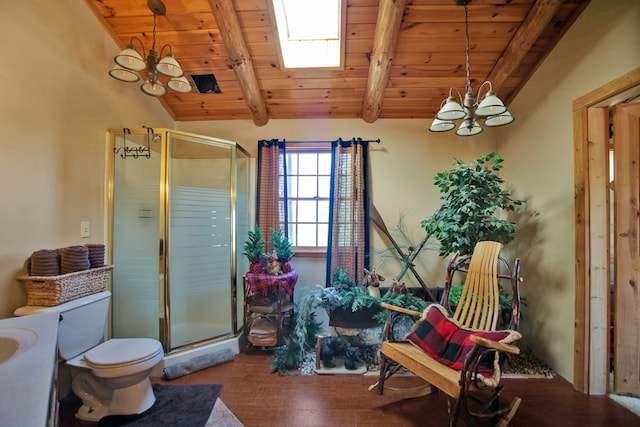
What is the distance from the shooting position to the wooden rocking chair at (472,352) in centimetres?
144

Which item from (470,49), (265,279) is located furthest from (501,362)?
(470,49)

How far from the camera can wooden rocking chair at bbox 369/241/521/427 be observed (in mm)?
1438

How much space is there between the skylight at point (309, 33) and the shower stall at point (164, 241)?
1.18 m

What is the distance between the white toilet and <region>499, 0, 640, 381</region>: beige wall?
3016mm

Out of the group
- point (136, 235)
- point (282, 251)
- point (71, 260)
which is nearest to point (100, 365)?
point (71, 260)

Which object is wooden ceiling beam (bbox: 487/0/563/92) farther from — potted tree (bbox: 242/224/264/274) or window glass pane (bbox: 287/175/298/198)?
potted tree (bbox: 242/224/264/274)

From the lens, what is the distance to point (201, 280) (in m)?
2.59

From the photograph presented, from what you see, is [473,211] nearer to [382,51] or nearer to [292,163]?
[382,51]

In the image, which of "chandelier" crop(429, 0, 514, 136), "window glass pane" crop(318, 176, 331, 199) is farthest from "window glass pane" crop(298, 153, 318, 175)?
"chandelier" crop(429, 0, 514, 136)

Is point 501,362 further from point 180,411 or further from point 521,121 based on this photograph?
point 521,121

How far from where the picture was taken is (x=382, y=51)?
2.29 metres

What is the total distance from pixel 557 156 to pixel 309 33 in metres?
2.40

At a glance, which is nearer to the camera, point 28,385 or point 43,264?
point 28,385

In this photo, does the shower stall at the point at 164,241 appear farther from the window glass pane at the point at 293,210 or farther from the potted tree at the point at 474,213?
the potted tree at the point at 474,213
